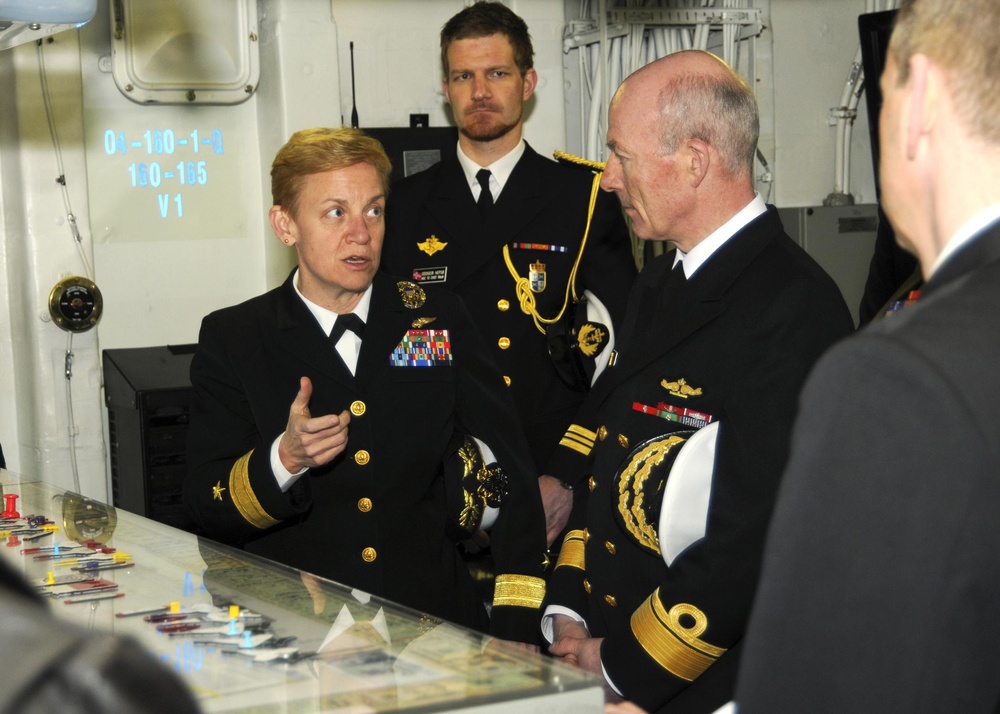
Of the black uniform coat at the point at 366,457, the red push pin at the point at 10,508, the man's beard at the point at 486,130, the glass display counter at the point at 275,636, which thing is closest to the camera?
the glass display counter at the point at 275,636

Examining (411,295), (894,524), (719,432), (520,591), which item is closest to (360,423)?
(411,295)

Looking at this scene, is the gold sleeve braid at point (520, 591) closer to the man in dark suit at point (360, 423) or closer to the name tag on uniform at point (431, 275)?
the man in dark suit at point (360, 423)

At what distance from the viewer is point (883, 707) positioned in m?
0.82

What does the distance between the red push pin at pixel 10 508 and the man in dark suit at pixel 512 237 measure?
4.45 feet

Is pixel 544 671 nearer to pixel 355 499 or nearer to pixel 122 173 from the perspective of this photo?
pixel 355 499

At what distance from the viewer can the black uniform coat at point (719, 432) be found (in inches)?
66.1

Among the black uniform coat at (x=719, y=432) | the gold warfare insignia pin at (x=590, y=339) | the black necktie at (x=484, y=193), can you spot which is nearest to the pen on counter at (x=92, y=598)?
the black uniform coat at (x=719, y=432)

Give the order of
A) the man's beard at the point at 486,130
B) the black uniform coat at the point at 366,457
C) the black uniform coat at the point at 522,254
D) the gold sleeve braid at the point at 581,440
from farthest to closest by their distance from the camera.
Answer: the man's beard at the point at 486,130 < the black uniform coat at the point at 522,254 < the gold sleeve braid at the point at 581,440 < the black uniform coat at the point at 366,457

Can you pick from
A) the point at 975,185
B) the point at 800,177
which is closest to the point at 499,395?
the point at 975,185

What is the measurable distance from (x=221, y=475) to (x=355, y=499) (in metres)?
0.24

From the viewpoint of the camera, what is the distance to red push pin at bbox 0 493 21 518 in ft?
6.36

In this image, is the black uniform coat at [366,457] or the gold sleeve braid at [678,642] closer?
the gold sleeve braid at [678,642]

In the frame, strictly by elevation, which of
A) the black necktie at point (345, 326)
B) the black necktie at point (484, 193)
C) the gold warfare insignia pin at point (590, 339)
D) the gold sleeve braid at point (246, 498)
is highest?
the black necktie at point (484, 193)

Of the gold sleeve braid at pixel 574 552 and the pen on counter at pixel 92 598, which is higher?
the pen on counter at pixel 92 598
